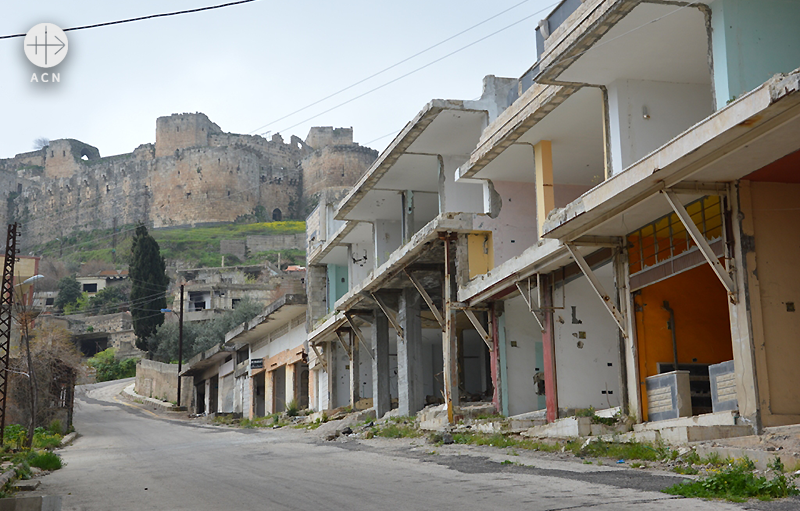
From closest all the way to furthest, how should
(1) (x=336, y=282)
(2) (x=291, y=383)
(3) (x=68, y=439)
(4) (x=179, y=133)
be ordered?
(3) (x=68, y=439) < (1) (x=336, y=282) < (2) (x=291, y=383) < (4) (x=179, y=133)

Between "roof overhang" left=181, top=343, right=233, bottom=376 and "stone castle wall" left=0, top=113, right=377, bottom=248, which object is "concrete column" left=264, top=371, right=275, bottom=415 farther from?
"stone castle wall" left=0, top=113, right=377, bottom=248

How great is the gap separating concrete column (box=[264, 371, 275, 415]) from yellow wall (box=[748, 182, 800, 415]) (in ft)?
90.4

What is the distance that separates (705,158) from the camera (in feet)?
31.8

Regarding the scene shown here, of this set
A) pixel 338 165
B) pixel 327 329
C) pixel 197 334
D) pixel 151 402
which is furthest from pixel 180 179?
pixel 327 329

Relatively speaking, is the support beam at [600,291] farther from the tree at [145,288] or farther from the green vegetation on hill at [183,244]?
the green vegetation on hill at [183,244]

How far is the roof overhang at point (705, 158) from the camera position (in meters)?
8.46

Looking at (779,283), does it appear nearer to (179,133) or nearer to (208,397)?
(208,397)

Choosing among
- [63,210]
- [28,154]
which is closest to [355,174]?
[63,210]

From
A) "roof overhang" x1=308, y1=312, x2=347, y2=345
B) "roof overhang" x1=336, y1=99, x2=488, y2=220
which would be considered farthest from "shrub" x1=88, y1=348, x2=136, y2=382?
"roof overhang" x1=336, y1=99, x2=488, y2=220

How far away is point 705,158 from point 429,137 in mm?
10424

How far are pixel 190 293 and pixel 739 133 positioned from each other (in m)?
62.4


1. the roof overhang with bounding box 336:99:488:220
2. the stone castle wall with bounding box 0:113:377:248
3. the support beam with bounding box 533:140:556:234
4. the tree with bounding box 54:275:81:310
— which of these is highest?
the stone castle wall with bounding box 0:113:377:248

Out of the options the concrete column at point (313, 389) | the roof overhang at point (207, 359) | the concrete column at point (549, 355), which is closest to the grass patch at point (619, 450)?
the concrete column at point (549, 355)

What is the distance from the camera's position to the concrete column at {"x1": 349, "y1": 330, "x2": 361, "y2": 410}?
1079 inches
